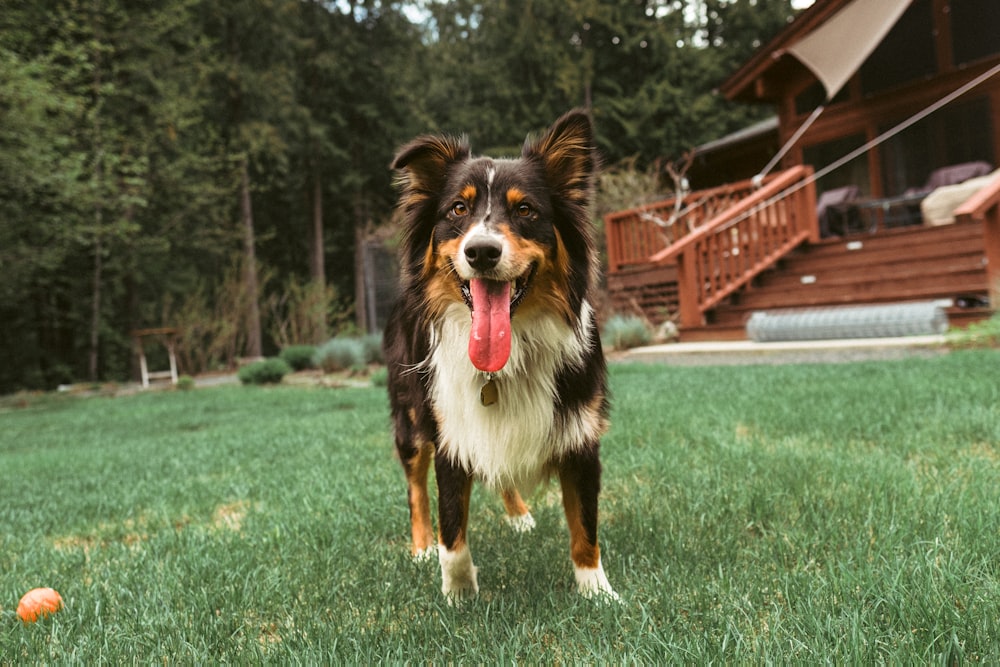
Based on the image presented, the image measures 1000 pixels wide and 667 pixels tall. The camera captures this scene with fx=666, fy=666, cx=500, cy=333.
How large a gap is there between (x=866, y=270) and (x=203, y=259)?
→ 19936 mm

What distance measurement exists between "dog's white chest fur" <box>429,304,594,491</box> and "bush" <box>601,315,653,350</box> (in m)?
10.1

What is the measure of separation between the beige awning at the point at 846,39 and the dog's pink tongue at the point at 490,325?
12860mm

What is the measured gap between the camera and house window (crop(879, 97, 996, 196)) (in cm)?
1345

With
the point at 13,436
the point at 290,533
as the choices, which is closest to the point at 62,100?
the point at 13,436

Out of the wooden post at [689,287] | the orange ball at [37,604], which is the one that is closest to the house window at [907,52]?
the wooden post at [689,287]

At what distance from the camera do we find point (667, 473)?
3521mm

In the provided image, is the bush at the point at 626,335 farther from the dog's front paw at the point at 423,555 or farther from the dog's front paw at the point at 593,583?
the dog's front paw at the point at 593,583

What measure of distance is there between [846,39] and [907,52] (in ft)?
8.60

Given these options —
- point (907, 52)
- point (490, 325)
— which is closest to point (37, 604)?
point (490, 325)

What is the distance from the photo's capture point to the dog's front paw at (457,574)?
2240 millimetres

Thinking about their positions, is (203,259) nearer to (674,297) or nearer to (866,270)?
(674,297)

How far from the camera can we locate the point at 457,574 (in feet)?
7.42

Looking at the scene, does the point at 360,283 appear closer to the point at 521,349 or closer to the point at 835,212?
the point at 835,212

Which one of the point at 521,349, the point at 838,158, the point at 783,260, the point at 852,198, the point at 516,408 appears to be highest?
the point at 838,158
